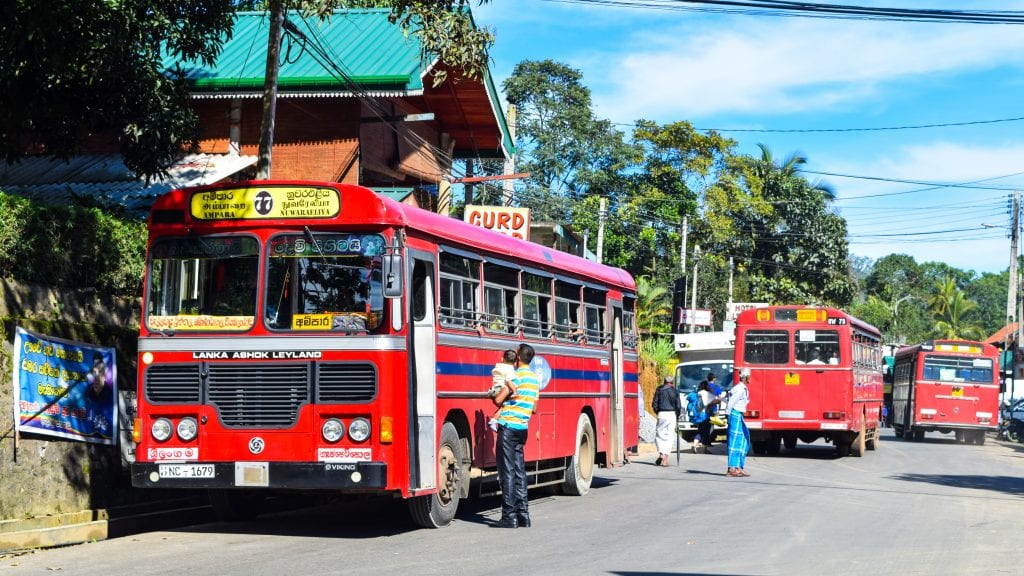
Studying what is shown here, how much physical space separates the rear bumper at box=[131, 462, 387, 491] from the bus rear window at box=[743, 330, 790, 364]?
17222mm

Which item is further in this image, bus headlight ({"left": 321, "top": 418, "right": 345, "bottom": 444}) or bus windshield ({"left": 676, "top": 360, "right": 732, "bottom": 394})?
bus windshield ({"left": 676, "top": 360, "right": 732, "bottom": 394})

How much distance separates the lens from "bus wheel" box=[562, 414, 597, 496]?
56.1 feet

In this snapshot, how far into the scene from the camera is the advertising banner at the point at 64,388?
12.2 m

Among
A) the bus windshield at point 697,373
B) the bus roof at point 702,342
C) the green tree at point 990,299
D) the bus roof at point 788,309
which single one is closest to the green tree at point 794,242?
the bus roof at point 702,342

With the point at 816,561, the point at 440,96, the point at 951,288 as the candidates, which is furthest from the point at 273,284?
the point at 951,288

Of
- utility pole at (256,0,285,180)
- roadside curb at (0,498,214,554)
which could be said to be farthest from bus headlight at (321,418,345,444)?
utility pole at (256,0,285,180)

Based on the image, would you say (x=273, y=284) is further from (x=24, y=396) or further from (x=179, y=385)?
(x=24, y=396)

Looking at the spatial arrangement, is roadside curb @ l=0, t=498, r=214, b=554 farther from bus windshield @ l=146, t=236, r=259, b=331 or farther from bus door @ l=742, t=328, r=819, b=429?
bus door @ l=742, t=328, r=819, b=429

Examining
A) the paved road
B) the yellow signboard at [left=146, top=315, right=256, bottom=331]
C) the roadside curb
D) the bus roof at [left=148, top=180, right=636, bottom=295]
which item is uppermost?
the bus roof at [left=148, top=180, right=636, bottom=295]

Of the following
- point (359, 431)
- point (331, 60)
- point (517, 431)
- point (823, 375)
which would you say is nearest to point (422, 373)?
point (359, 431)

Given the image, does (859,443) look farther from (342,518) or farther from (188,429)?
(188,429)

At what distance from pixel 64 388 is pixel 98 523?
169 cm

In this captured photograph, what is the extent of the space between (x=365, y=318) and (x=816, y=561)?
458 cm

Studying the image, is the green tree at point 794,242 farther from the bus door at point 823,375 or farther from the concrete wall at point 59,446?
the concrete wall at point 59,446
